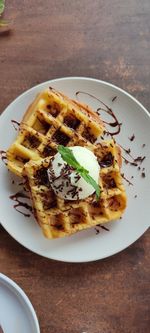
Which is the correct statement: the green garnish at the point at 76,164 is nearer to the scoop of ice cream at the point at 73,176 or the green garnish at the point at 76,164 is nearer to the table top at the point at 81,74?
the scoop of ice cream at the point at 73,176

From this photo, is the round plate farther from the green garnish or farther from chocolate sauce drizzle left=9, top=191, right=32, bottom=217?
the green garnish

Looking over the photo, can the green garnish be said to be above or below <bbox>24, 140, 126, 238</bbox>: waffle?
above

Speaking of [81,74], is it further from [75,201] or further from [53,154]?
[75,201]

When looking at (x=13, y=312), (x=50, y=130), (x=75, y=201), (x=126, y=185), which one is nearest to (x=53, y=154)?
(x=50, y=130)

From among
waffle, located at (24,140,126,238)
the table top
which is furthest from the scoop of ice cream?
the table top

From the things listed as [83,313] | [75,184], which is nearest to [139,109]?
[75,184]

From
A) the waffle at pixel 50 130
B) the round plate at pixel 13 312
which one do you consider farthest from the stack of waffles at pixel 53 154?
the round plate at pixel 13 312
